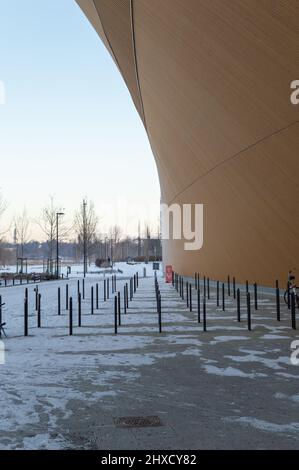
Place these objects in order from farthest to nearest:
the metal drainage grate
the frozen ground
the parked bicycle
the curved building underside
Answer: the parked bicycle, the curved building underside, the metal drainage grate, the frozen ground

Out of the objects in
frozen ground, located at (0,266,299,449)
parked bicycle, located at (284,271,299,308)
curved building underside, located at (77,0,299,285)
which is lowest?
frozen ground, located at (0,266,299,449)

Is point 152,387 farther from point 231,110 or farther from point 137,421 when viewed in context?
point 231,110

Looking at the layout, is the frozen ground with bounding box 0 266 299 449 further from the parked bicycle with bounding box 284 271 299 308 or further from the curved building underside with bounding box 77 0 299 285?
the curved building underside with bounding box 77 0 299 285

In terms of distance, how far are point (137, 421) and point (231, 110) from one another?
1488 centimetres

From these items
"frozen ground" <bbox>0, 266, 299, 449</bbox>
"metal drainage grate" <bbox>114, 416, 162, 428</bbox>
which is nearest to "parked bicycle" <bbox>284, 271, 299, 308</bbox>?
"frozen ground" <bbox>0, 266, 299, 449</bbox>

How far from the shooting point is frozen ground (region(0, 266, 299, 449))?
4156mm

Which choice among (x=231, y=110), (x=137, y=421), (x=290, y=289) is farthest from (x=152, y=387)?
(x=231, y=110)

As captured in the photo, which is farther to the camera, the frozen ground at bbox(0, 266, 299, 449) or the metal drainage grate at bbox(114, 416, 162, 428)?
the metal drainage grate at bbox(114, 416, 162, 428)

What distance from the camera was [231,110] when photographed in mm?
17484

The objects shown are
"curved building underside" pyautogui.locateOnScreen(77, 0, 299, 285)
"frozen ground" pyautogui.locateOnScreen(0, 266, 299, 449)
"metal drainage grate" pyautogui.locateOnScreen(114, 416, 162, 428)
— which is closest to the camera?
"frozen ground" pyautogui.locateOnScreen(0, 266, 299, 449)

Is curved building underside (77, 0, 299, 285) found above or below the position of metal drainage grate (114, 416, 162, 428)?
above

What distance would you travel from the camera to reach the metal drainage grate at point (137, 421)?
14.6 feet

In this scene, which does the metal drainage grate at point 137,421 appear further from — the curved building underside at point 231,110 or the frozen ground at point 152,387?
the curved building underside at point 231,110

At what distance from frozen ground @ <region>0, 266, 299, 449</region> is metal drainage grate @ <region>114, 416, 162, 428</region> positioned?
0.09 metres
